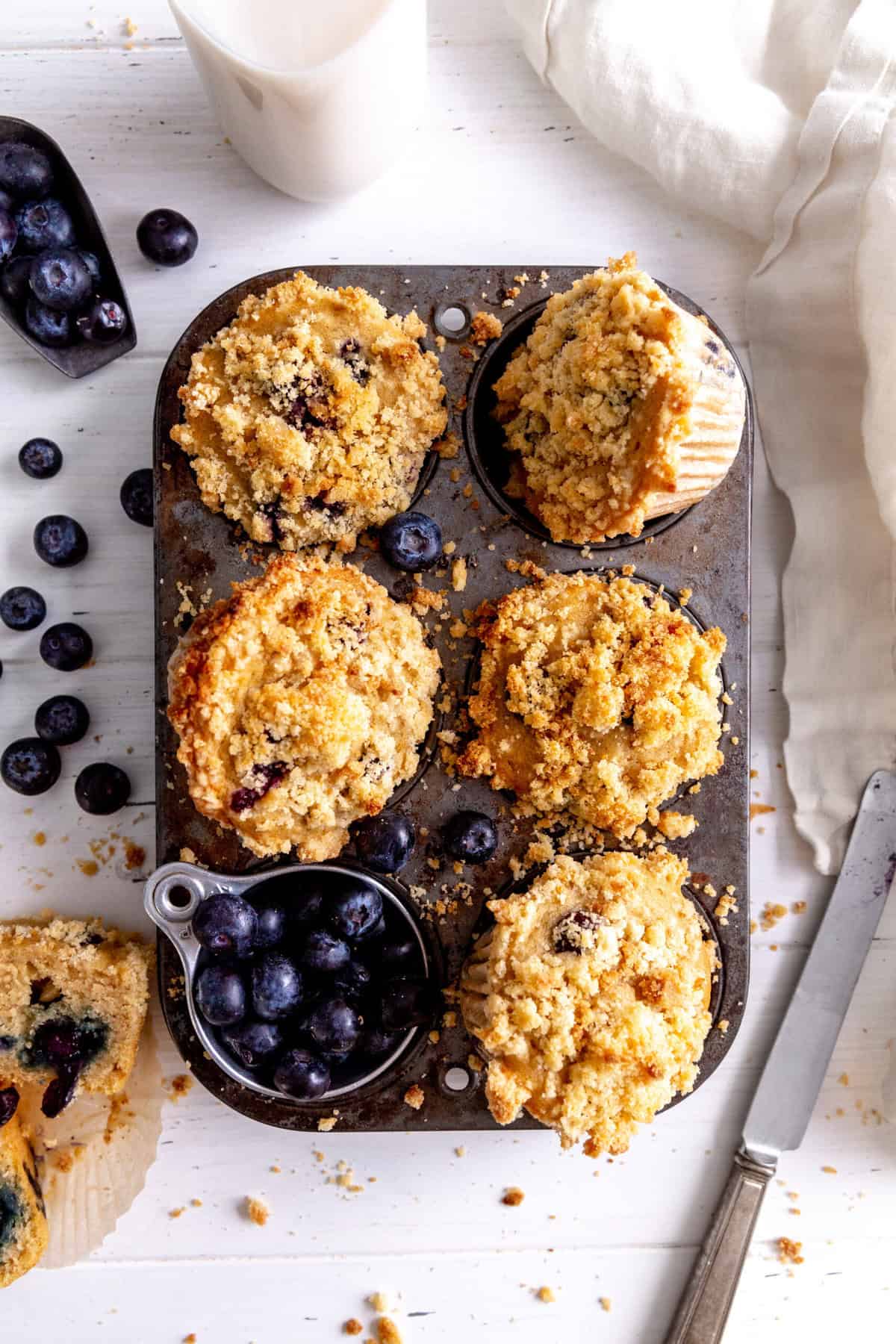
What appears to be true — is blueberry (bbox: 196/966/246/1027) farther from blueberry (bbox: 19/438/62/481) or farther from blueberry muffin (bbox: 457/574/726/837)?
blueberry (bbox: 19/438/62/481)

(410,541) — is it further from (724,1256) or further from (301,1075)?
(724,1256)

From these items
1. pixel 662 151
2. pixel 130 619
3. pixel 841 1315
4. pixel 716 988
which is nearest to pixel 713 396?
pixel 662 151

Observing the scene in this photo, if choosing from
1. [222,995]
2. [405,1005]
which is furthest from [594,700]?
[222,995]

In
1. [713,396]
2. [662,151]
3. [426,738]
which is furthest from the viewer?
[662,151]

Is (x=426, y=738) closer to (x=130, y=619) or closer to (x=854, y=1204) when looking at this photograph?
(x=130, y=619)

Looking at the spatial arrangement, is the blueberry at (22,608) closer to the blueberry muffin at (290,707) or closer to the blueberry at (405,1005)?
the blueberry muffin at (290,707)

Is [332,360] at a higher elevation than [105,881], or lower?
higher
